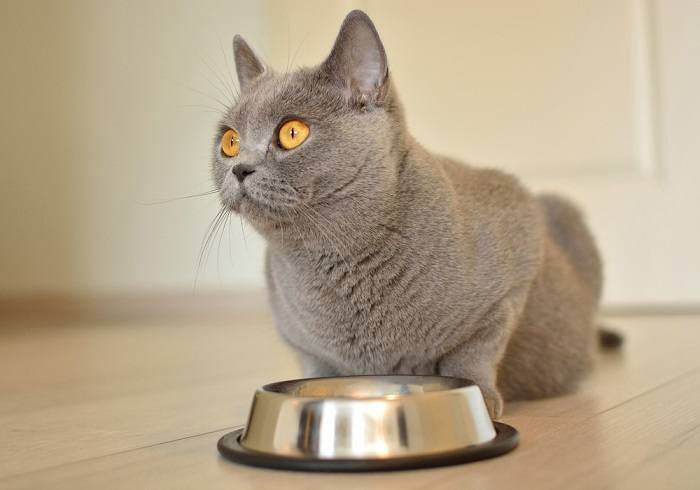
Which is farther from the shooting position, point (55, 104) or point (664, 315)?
point (55, 104)

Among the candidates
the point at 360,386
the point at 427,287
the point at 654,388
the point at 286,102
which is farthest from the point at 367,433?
the point at 654,388

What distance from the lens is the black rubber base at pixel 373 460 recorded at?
939 mm

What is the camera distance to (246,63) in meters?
1.49

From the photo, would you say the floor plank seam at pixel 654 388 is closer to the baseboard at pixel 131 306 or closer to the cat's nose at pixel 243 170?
the cat's nose at pixel 243 170

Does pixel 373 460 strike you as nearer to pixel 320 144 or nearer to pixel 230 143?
pixel 320 144

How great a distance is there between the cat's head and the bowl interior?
215 mm

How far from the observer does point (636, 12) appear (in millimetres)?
2805

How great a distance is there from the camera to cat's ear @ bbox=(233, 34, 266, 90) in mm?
1479

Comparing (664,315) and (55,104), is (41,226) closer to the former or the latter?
(55,104)

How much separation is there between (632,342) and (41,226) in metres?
2.60

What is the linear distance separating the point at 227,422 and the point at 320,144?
443mm

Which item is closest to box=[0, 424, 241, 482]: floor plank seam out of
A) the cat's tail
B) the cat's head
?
the cat's head

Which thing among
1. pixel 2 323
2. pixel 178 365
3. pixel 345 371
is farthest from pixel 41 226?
pixel 345 371

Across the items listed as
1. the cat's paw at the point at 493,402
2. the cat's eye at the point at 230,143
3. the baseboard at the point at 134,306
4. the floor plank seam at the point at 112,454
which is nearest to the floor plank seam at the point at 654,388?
the cat's paw at the point at 493,402
